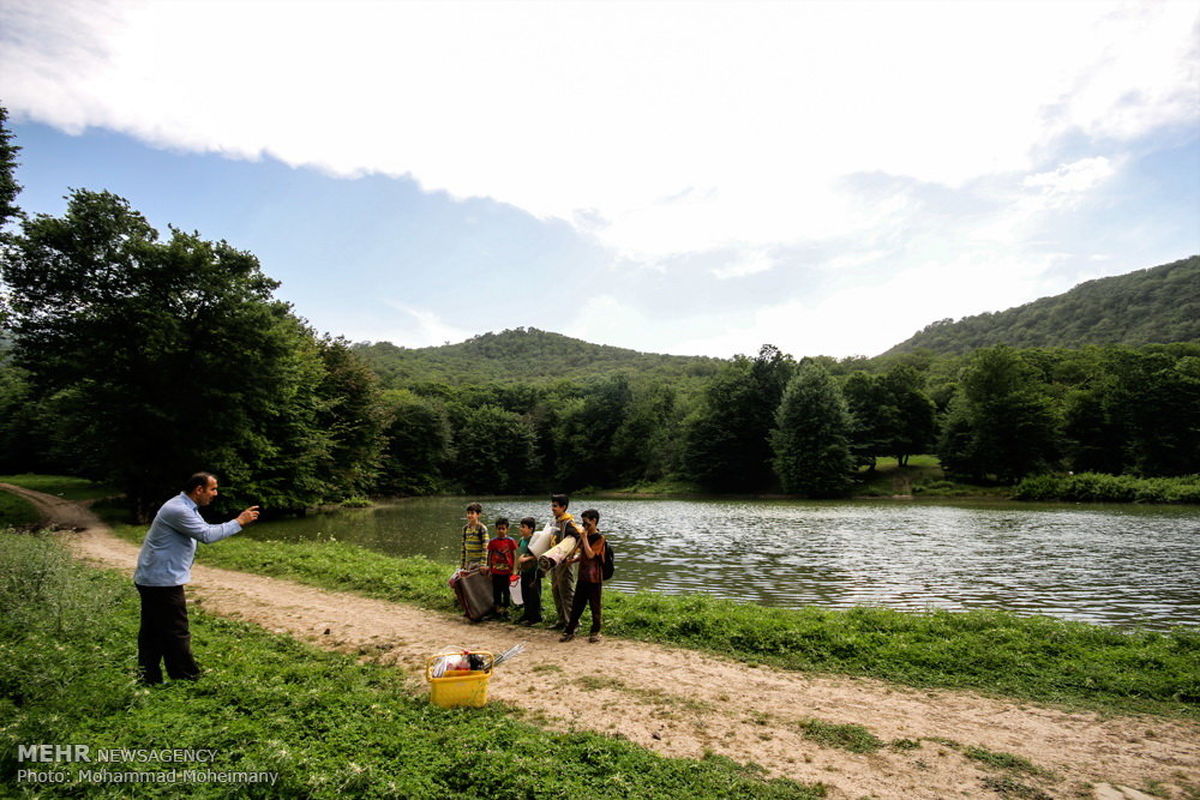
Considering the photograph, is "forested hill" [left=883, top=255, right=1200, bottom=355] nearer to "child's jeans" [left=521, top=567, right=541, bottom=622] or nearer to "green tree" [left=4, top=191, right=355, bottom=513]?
"child's jeans" [left=521, top=567, right=541, bottom=622]

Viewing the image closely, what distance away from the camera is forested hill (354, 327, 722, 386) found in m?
130

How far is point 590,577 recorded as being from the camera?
10.0 m

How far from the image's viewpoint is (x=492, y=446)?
8994 centimetres

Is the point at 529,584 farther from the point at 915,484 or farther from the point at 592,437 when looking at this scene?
the point at 592,437

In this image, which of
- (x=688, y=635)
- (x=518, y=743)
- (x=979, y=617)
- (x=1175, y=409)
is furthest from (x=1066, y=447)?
(x=518, y=743)

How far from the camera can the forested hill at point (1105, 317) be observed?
97625 mm

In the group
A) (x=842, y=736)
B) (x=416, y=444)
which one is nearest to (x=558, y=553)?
(x=842, y=736)

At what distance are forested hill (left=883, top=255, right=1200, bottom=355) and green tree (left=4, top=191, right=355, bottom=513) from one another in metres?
123

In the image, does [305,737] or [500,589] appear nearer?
[305,737]

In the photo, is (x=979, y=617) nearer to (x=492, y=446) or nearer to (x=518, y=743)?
(x=518, y=743)

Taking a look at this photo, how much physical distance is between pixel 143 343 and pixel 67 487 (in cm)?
2879

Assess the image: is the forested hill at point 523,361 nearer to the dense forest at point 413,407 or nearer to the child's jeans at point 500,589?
the dense forest at point 413,407

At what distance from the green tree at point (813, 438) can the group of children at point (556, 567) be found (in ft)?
181

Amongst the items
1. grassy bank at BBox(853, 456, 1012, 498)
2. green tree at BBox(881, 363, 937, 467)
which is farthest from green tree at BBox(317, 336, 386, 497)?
green tree at BBox(881, 363, 937, 467)
